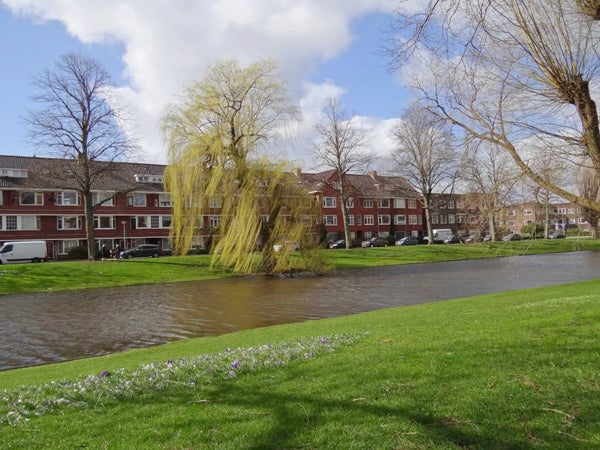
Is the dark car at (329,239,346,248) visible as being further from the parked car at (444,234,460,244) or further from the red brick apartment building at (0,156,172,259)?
the red brick apartment building at (0,156,172,259)

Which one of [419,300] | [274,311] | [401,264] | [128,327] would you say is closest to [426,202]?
[401,264]

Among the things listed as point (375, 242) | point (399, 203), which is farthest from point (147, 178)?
point (399, 203)

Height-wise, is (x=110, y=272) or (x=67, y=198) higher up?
(x=67, y=198)

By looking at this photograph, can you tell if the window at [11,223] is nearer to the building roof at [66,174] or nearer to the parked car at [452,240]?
the building roof at [66,174]

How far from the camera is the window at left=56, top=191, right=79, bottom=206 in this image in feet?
204

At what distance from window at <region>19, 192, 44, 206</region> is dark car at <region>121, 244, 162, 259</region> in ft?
45.4

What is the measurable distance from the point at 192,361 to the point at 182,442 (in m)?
3.91

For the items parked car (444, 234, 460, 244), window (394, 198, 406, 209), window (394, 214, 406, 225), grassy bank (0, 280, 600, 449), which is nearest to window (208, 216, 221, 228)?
grassy bank (0, 280, 600, 449)

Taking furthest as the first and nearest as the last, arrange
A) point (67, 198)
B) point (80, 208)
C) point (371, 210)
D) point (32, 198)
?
1. point (371, 210)
2. point (80, 208)
3. point (67, 198)
4. point (32, 198)

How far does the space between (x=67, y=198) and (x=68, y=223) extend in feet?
10.6

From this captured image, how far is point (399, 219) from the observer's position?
96.0m

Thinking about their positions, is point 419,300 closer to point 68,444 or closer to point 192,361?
point 192,361

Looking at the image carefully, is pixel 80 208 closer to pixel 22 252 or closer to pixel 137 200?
pixel 137 200

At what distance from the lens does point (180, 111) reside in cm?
3562
